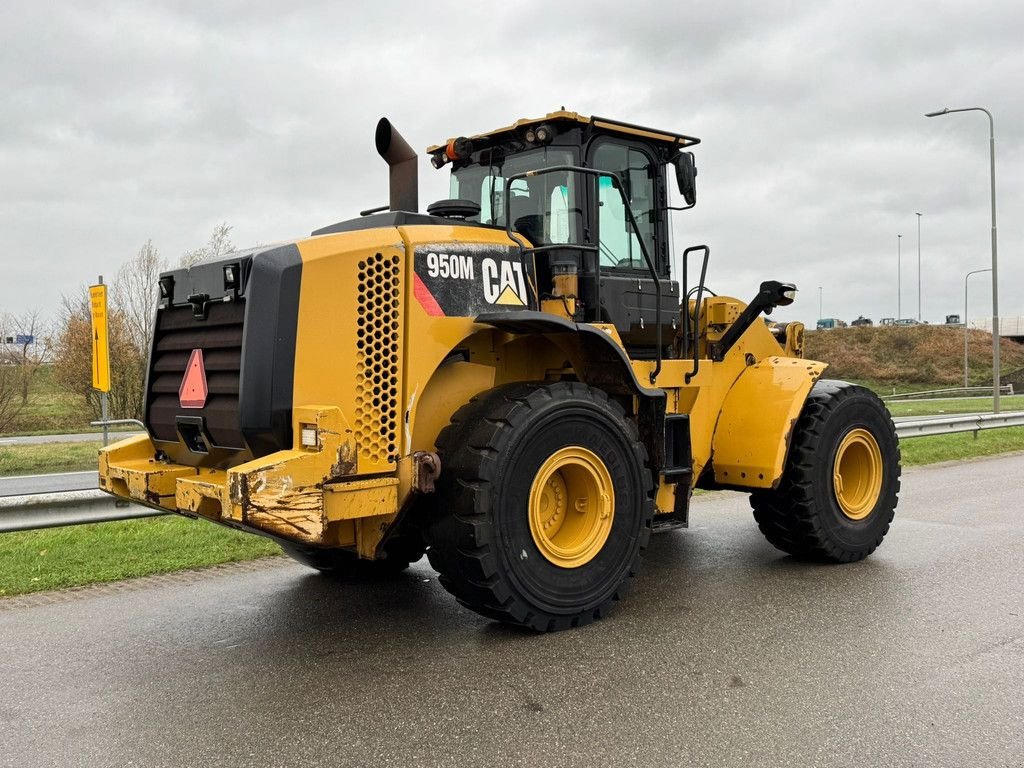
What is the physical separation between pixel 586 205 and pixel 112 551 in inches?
169

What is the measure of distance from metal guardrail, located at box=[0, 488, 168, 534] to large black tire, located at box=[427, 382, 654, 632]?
290cm

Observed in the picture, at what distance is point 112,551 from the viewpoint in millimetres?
6691

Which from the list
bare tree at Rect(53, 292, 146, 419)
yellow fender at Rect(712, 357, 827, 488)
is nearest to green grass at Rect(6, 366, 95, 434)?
bare tree at Rect(53, 292, 146, 419)

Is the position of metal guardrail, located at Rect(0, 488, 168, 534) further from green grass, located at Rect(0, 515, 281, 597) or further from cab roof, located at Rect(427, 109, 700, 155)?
cab roof, located at Rect(427, 109, 700, 155)

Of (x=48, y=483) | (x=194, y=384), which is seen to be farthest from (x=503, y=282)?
(x=48, y=483)

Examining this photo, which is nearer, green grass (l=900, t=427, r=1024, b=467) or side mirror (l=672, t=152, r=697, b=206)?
side mirror (l=672, t=152, r=697, b=206)

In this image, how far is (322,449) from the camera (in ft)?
13.7

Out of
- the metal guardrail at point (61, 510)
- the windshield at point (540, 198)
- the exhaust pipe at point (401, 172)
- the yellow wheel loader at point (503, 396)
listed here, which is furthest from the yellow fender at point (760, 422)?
the metal guardrail at point (61, 510)

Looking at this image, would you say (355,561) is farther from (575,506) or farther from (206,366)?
(206,366)

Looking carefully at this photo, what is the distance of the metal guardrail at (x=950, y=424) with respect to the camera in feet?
45.1

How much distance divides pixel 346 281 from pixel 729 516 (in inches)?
209

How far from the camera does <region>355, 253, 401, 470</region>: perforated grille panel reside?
4.40 meters

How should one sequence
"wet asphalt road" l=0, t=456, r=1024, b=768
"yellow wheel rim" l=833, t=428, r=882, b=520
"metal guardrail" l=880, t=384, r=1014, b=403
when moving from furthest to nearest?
1. "metal guardrail" l=880, t=384, r=1014, b=403
2. "yellow wheel rim" l=833, t=428, r=882, b=520
3. "wet asphalt road" l=0, t=456, r=1024, b=768

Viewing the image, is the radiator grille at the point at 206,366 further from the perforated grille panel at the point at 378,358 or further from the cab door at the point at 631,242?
the cab door at the point at 631,242
